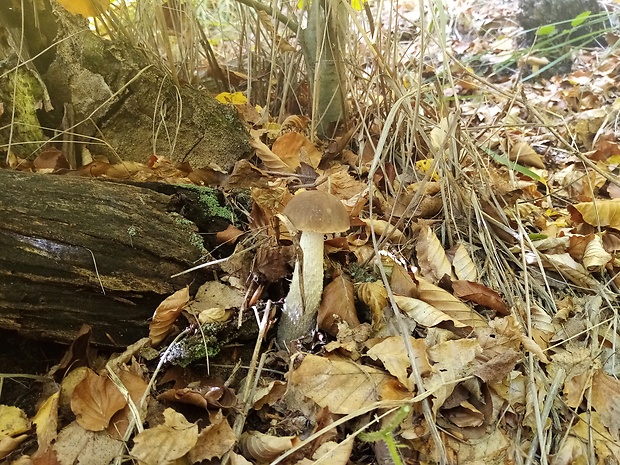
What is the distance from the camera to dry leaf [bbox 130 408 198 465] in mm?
1239

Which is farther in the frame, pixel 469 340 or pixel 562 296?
pixel 562 296

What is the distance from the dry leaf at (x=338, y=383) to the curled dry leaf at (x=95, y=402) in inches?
21.1

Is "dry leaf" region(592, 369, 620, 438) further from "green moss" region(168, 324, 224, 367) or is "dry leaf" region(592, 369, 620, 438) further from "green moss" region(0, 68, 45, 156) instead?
"green moss" region(0, 68, 45, 156)

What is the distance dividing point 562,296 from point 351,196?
103 centimetres

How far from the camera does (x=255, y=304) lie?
1646 millimetres

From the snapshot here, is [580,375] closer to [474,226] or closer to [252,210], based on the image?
[474,226]

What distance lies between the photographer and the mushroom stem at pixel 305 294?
1.53 meters

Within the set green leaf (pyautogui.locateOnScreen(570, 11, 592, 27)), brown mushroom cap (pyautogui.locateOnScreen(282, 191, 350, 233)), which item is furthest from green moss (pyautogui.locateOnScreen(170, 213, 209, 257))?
green leaf (pyautogui.locateOnScreen(570, 11, 592, 27))

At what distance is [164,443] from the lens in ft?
4.13

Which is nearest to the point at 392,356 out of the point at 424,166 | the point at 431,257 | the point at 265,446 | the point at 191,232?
the point at 265,446

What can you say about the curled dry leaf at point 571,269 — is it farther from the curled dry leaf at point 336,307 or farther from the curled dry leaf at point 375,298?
the curled dry leaf at point 336,307

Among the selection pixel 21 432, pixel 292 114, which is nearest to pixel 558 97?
pixel 292 114

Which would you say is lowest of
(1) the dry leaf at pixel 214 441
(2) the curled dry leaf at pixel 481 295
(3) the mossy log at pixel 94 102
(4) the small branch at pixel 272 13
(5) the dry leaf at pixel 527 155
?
(1) the dry leaf at pixel 214 441

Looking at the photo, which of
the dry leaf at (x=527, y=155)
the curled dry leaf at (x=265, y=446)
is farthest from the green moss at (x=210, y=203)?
the dry leaf at (x=527, y=155)
